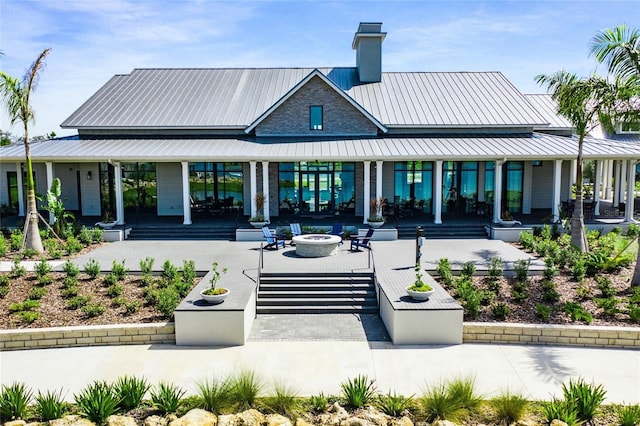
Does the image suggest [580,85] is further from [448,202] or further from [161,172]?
[161,172]

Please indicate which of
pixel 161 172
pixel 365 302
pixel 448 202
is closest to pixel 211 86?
pixel 161 172

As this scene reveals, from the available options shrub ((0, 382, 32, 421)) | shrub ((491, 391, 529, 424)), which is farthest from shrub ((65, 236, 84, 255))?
shrub ((491, 391, 529, 424))

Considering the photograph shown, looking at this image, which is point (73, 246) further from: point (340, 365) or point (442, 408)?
point (442, 408)

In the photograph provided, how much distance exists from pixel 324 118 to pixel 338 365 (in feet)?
53.2

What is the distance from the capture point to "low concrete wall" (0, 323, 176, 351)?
10.4 meters

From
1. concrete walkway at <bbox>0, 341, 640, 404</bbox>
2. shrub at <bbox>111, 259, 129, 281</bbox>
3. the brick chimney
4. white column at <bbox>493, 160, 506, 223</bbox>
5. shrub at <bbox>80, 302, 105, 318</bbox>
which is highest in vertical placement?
the brick chimney

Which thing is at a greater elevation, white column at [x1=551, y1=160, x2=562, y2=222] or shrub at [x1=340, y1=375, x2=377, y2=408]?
white column at [x1=551, y1=160, x2=562, y2=222]

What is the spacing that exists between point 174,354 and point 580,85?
13038mm

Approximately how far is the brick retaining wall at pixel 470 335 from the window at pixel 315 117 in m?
15.0

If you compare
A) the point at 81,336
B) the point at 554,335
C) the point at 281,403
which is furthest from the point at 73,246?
the point at 554,335

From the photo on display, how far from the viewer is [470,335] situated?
10.7 metres

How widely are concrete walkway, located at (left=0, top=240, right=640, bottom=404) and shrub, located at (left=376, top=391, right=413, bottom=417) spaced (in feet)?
2.27

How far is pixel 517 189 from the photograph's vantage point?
25.0 metres

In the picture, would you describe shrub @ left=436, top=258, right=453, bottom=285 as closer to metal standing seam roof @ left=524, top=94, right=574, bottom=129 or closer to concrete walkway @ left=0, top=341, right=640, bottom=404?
concrete walkway @ left=0, top=341, right=640, bottom=404
